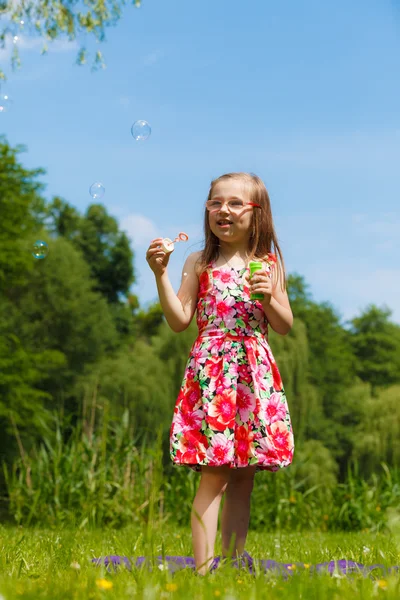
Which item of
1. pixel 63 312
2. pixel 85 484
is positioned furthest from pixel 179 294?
pixel 63 312

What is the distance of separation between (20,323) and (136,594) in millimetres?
22535

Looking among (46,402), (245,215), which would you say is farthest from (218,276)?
(46,402)

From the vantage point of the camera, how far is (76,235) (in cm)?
3089

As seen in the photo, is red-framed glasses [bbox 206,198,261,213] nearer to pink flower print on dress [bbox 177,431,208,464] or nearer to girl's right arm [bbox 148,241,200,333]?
girl's right arm [bbox 148,241,200,333]

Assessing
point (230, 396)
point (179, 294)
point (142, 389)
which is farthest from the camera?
point (142, 389)

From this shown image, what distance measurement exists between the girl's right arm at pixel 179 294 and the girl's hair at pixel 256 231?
0.16 feet

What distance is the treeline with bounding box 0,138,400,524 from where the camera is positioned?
60.4 ft

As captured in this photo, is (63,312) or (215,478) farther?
(63,312)

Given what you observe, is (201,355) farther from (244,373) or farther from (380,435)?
(380,435)

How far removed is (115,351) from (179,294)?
78.6 ft

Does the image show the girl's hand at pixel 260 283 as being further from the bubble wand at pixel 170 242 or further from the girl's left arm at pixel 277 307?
the bubble wand at pixel 170 242

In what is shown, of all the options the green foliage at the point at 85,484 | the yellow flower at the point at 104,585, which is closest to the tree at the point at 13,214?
the green foliage at the point at 85,484

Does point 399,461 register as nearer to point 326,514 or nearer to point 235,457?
point 326,514

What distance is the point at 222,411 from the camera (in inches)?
104
